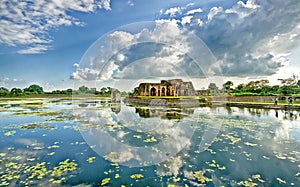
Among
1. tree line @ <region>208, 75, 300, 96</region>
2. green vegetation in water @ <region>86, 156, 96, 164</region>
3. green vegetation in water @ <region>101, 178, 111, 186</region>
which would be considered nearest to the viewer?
green vegetation in water @ <region>101, 178, 111, 186</region>

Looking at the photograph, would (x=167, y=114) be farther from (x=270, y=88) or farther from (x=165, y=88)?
(x=270, y=88)

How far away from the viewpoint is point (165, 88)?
40875mm

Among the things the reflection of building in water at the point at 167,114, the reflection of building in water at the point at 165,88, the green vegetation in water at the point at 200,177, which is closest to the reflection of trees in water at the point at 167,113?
the reflection of building in water at the point at 167,114

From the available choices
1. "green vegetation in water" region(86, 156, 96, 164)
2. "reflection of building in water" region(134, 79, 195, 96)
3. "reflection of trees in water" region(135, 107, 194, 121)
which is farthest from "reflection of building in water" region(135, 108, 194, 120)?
"reflection of building in water" region(134, 79, 195, 96)

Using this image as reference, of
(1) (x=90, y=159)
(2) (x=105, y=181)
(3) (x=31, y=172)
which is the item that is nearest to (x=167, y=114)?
(1) (x=90, y=159)

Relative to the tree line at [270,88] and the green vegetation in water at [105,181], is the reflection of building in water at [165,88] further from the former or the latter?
the green vegetation in water at [105,181]

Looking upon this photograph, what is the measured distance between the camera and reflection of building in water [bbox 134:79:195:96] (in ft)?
126

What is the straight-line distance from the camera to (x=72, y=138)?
27.3 ft

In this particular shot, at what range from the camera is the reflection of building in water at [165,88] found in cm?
3846

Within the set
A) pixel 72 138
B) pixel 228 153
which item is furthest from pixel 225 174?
pixel 72 138

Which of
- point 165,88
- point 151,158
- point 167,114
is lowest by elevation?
point 151,158

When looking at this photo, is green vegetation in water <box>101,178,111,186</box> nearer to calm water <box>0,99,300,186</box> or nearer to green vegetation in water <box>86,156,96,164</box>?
calm water <box>0,99,300,186</box>

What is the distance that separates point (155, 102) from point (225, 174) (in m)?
24.2

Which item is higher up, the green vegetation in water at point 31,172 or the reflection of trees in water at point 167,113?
the reflection of trees in water at point 167,113
